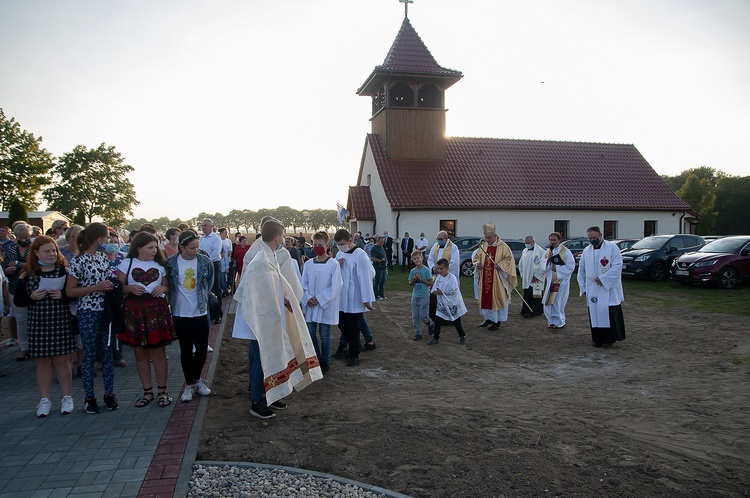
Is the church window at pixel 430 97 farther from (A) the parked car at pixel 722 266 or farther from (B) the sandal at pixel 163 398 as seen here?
(B) the sandal at pixel 163 398

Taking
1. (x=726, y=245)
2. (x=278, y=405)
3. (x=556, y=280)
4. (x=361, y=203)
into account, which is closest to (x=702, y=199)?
(x=361, y=203)

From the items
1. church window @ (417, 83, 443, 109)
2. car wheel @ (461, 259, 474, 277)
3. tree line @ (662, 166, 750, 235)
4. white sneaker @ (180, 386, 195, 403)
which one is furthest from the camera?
tree line @ (662, 166, 750, 235)

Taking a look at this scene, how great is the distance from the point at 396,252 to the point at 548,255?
50.2 ft

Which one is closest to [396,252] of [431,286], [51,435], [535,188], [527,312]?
[535,188]

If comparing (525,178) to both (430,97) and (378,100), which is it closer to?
(430,97)

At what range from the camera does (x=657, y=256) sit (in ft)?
63.5

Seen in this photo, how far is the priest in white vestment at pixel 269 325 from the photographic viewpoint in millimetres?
5445

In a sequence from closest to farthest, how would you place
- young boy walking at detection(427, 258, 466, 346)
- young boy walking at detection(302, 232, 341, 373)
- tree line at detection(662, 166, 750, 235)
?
young boy walking at detection(302, 232, 341, 373)
young boy walking at detection(427, 258, 466, 346)
tree line at detection(662, 166, 750, 235)

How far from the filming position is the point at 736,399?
19.7 ft

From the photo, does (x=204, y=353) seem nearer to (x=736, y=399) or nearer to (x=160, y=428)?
(x=160, y=428)

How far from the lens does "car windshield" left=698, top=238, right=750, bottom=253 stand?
17.3 m

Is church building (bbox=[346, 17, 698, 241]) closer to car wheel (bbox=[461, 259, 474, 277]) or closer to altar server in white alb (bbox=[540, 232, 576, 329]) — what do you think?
car wheel (bbox=[461, 259, 474, 277])

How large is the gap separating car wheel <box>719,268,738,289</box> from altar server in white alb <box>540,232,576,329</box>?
28.5 ft

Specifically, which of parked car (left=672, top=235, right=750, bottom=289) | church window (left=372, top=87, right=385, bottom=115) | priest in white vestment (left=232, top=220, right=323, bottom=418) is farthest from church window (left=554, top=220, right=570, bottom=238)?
priest in white vestment (left=232, top=220, right=323, bottom=418)
